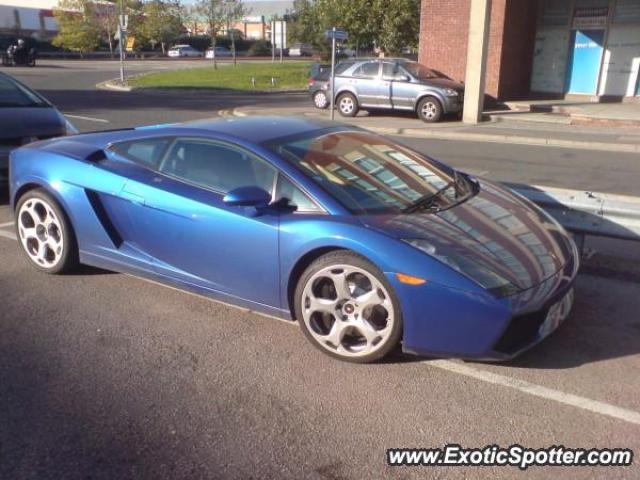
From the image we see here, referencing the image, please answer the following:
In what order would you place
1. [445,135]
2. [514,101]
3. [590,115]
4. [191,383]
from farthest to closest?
[514,101], [590,115], [445,135], [191,383]

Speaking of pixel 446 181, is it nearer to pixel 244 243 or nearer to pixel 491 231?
pixel 491 231

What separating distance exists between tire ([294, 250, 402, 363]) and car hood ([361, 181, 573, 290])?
0.92 feet

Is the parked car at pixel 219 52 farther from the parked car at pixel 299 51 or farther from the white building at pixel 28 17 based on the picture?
the white building at pixel 28 17

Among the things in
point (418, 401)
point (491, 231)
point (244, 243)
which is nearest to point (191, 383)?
point (244, 243)

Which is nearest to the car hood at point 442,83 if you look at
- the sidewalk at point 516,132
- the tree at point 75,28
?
the sidewalk at point 516,132

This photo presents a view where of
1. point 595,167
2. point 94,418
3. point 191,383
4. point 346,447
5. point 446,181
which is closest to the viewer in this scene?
point 346,447

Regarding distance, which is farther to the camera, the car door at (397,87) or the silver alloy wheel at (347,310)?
the car door at (397,87)

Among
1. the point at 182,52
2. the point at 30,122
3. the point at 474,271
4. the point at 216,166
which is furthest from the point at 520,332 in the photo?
the point at 182,52

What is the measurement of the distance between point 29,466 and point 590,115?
1602 centimetres

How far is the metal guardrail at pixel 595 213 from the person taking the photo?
16.1 ft

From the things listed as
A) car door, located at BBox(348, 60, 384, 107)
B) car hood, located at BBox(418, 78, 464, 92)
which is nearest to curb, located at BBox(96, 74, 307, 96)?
car door, located at BBox(348, 60, 384, 107)

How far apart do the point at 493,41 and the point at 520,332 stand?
54.3 feet

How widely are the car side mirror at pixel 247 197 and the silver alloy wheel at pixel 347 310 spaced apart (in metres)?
0.56

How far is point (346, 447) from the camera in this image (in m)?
2.86
